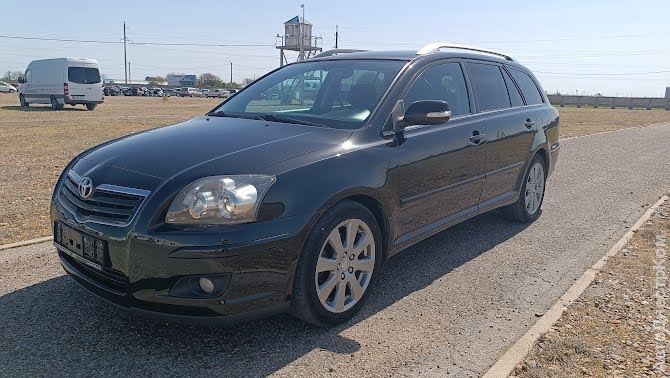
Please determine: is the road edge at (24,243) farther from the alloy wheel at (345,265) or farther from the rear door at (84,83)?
the rear door at (84,83)

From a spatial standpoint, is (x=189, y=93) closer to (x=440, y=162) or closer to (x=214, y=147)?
(x=440, y=162)

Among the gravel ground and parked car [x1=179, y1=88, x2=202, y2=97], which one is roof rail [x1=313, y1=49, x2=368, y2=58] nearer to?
the gravel ground

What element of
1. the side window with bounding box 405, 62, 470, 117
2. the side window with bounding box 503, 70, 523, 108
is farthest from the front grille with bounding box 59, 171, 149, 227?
the side window with bounding box 503, 70, 523, 108

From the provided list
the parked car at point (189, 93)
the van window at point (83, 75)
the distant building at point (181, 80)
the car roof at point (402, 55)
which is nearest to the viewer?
the car roof at point (402, 55)

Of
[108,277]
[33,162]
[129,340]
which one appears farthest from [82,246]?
[33,162]

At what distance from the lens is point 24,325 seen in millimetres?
3285

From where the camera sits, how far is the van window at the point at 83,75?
25016 mm

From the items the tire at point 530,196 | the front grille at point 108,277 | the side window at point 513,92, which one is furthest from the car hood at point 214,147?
the tire at point 530,196

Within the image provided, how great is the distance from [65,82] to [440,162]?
2496cm

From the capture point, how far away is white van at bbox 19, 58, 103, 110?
25.0 metres

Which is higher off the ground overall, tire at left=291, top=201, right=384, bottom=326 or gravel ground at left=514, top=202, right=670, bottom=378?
tire at left=291, top=201, right=384, bottom=326

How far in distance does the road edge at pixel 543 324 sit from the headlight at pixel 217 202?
1532mm

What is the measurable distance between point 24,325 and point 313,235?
184 centimetres

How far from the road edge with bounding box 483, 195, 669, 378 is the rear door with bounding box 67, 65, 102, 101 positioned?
25.3 m
